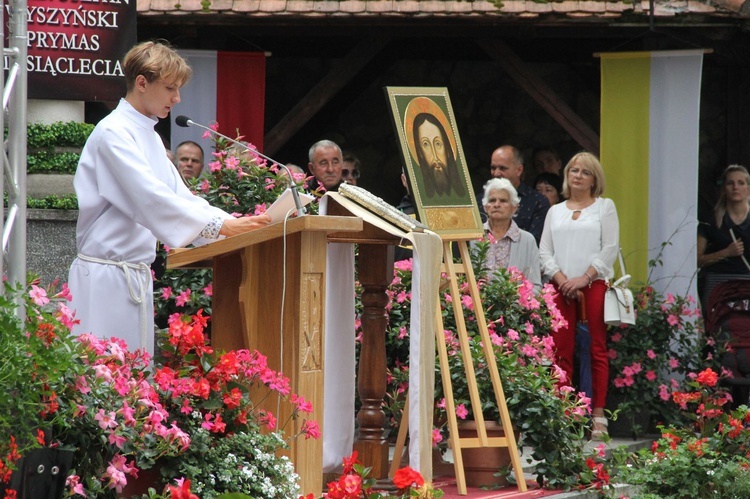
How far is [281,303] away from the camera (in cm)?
401

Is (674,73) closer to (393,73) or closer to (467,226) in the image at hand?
(393,73)

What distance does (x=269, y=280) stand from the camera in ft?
13.3

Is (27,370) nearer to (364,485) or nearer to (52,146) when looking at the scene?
(364,485)

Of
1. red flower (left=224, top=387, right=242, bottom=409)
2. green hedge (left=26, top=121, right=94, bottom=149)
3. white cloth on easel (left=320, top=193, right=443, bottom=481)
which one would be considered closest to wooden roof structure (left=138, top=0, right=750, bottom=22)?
green hedge (left=26, top=121, right=94, bottom=149)

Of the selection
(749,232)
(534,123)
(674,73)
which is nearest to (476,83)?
(534,123)

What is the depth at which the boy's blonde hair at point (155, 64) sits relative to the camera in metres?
4.10

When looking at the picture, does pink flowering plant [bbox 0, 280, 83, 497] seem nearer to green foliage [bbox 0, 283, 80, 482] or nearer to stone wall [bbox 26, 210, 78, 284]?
green foliage [bbox 0, 283, 80, 482]

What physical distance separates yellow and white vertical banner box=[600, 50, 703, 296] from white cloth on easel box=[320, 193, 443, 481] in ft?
14.9

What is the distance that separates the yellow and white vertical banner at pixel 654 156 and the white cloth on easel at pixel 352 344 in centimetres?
453

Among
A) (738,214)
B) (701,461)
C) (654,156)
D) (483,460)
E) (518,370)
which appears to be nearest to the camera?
(701,461)

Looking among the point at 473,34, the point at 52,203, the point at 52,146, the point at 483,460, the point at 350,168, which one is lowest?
the point at 483,460

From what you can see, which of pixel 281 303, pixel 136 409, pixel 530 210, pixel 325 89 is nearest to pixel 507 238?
pixel 530 210

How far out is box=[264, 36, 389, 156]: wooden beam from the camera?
9492 mm

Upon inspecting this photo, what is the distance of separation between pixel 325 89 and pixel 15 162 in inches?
241
